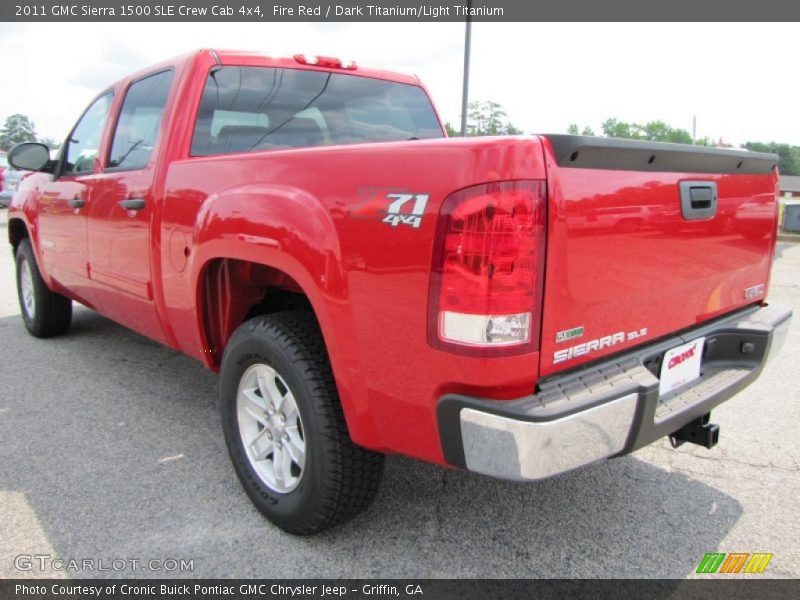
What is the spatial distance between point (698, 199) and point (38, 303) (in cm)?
486

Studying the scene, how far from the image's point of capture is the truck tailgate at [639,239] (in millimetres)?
1743

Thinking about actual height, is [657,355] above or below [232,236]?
below

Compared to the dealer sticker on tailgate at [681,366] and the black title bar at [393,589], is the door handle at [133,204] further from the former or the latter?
the dealer sticker on tailgate at [681,366]

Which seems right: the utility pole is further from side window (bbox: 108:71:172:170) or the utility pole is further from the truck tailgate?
the truck tailgate

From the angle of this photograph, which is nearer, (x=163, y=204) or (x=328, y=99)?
(x=163, y=204)

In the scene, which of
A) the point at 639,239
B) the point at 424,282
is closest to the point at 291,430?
the point at 424,282

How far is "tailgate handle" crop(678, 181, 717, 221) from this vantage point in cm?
Answer: 211

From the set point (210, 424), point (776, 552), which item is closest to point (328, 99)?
point (210, 424)

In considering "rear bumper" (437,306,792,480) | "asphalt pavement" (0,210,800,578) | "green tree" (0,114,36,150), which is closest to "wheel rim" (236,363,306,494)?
"asphalt pavement" (0,210,800,578)

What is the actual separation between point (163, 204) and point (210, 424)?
128 centimetres

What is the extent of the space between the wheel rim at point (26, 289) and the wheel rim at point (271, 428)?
3417 millimetres

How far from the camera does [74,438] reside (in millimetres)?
3260

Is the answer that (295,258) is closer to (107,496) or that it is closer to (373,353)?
(373,353)

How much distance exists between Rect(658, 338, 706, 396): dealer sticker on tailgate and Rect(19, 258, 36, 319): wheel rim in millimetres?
4853
